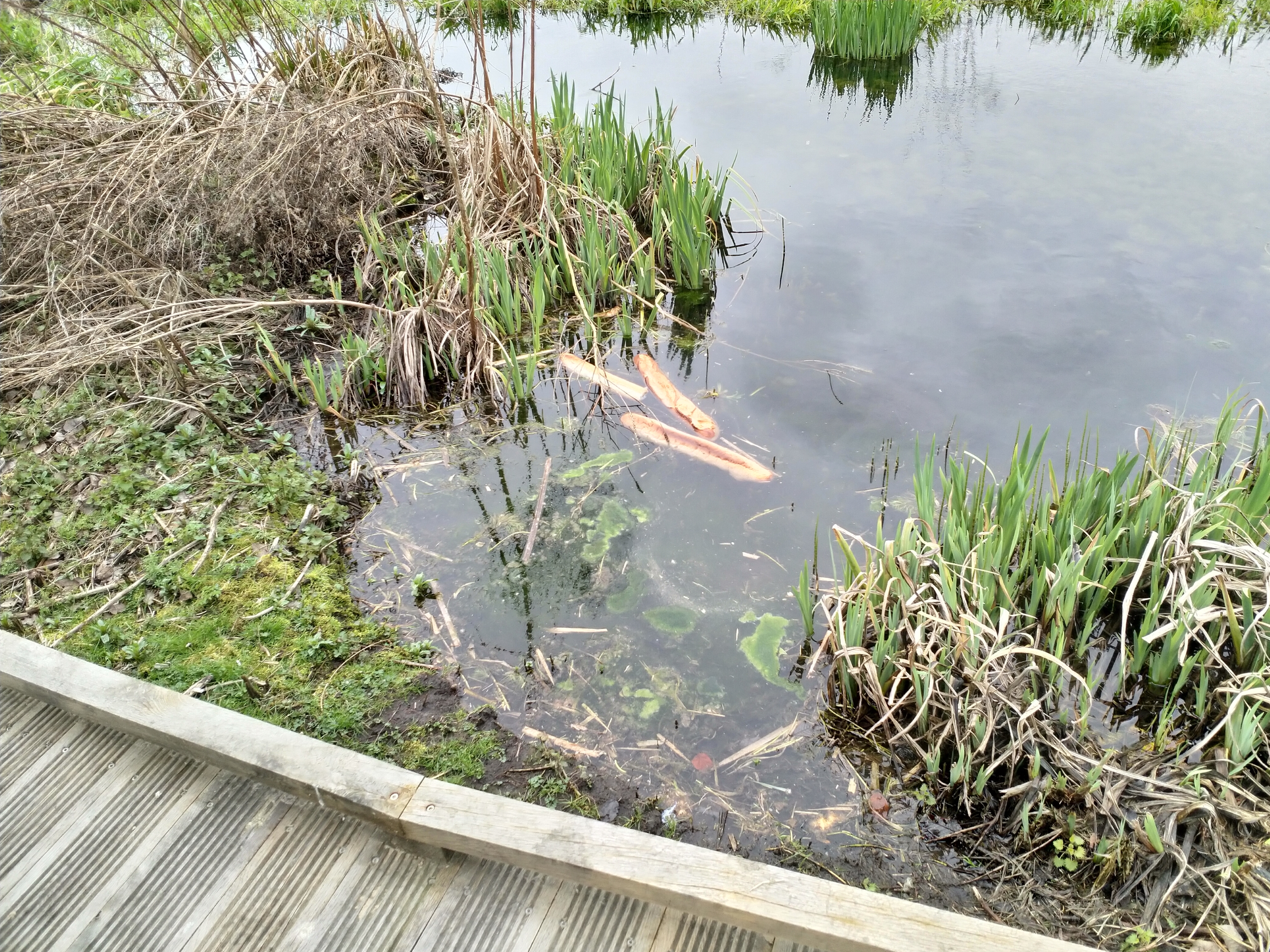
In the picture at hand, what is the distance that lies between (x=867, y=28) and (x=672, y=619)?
7283 mm

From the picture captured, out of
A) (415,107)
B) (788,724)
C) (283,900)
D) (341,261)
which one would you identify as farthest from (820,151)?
(283,900)

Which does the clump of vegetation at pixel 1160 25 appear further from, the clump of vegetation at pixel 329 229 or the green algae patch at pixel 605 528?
the green algae patch at pixel 605 528

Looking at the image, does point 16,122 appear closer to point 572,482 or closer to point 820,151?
point 572,482

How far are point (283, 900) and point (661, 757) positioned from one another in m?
1.20

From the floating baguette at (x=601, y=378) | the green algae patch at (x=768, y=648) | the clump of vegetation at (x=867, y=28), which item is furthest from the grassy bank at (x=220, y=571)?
the clump of vegetation at (x=867, y=28)

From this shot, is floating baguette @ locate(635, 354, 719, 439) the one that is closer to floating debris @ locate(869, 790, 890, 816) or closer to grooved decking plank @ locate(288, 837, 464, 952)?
floating debris @ locate(869, 790, 890, 816)

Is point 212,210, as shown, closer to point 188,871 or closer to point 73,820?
point 73,820

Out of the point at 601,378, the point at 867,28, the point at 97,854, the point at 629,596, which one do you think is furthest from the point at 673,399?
the point at 867,28

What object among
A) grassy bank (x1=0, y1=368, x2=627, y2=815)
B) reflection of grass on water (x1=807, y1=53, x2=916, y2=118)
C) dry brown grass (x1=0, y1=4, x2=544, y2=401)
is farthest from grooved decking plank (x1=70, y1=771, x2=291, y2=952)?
reflection of grass on water (x1=807, y1=53, x2=916, y2=118)

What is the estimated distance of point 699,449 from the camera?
13.1 feet

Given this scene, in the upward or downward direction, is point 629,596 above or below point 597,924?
below

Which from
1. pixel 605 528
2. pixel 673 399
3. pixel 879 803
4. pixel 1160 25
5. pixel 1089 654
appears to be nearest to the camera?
pixel 879 803

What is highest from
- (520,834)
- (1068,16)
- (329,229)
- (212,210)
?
(1068,16)

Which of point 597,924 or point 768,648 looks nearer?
point 597,924
